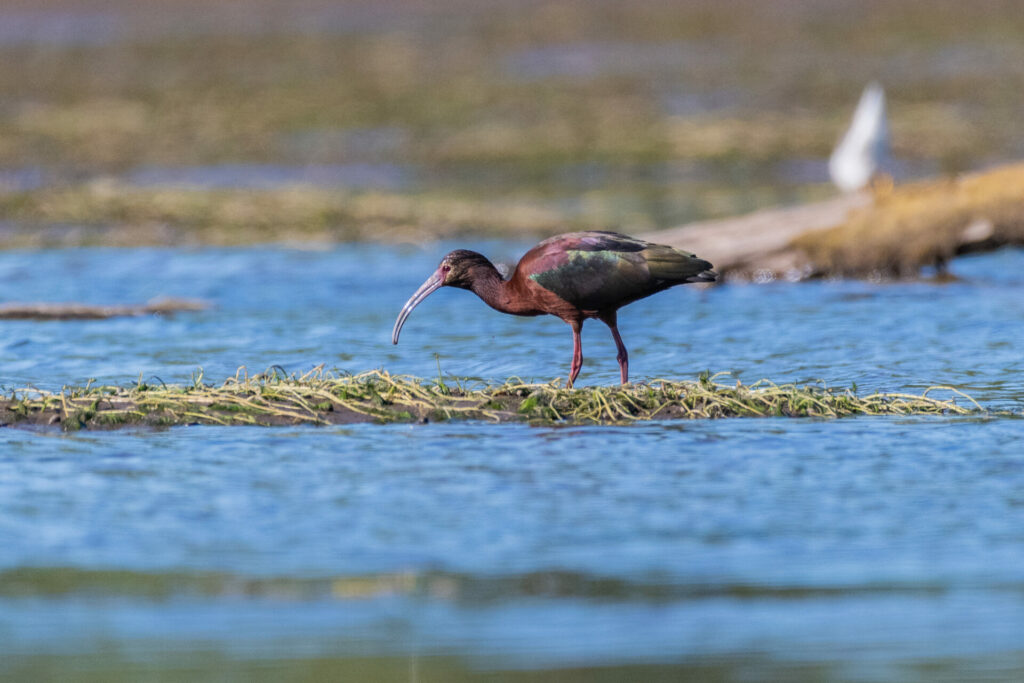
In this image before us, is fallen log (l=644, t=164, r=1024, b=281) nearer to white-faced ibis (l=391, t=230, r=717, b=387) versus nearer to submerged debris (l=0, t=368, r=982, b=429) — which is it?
white-faced ibis (l=391, t=230, r=717, b=387)

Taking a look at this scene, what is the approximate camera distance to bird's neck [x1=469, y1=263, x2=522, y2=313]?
10344 millimetres

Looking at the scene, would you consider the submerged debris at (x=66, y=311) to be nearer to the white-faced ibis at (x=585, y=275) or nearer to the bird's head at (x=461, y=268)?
the bird's head at (x=461, y=268)

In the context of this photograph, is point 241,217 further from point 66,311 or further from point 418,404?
point 418,404

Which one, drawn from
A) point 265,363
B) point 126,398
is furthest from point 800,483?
point 265,363

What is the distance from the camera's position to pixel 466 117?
3184 cm

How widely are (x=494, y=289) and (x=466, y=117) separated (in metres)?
21.9

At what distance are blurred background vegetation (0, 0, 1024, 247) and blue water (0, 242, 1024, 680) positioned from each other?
34.6 feet

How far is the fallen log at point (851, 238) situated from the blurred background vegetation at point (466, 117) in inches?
188

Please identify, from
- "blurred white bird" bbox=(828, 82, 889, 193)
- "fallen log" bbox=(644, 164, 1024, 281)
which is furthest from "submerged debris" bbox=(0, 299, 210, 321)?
"blurred white bird" bbox=(828, 82, 889, 193)

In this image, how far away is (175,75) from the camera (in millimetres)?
37188

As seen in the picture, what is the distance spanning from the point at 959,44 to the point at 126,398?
35134mm

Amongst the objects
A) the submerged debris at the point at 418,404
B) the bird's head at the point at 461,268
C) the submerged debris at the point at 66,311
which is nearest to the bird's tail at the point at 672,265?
the submerged debris at the point at 418,404

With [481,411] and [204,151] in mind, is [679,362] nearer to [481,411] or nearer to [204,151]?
[481,411]

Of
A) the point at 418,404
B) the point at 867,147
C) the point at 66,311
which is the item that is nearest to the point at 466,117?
the point at 867,147
